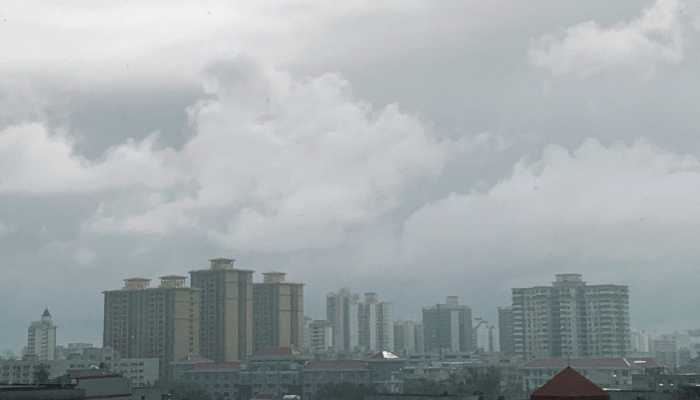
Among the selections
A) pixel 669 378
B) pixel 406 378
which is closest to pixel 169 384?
pixel 406 378

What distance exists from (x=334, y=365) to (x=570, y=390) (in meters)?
131

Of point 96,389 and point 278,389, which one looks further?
point 278,389

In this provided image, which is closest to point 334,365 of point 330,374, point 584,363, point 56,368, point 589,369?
point 330,374

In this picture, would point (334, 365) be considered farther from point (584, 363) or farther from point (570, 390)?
point (570, 390)

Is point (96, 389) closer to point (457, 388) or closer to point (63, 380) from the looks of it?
point (63, 380)

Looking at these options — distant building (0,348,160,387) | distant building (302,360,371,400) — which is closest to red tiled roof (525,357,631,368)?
distant building (302,360,371,400)

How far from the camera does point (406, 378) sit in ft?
638

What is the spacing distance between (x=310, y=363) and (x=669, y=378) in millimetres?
81692

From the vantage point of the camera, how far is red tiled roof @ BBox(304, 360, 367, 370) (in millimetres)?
193875

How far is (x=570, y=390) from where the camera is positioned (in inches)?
2586

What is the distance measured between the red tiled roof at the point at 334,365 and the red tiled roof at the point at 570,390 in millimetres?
129184

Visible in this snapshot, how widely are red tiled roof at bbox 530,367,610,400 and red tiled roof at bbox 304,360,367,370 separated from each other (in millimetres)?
129184

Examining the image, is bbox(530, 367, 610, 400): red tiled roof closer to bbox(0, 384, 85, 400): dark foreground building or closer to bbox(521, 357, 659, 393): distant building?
bbox(0, 384, 85, 400): dark foreground building

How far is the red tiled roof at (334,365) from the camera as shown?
194 m
